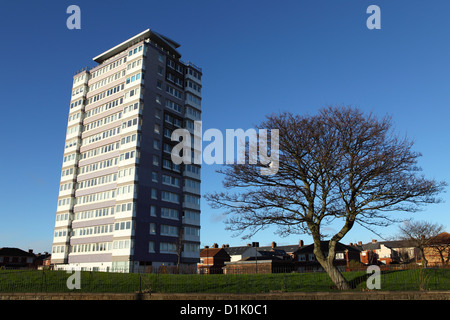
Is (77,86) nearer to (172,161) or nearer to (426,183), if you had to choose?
(172,161)

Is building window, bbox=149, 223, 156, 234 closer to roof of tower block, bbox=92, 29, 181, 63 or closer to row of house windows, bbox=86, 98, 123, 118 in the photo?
row of house windows, bbox=86, 98, 123, 118

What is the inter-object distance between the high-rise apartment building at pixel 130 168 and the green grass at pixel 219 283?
101 feet

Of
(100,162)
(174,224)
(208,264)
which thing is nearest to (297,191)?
(174,224)

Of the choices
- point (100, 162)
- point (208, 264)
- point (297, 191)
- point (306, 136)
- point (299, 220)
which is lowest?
point (208, 264)

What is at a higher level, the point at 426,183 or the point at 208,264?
the point at 426,183

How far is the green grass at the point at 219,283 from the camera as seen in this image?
22188 millimetres

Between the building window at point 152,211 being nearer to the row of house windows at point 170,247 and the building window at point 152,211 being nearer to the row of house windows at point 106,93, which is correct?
the row of house windows at point 170,247

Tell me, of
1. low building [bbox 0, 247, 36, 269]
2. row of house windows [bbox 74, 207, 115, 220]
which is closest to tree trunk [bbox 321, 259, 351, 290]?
row of house windows [bbox 74, 207, 115, 220]

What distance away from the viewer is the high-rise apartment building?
2334 inches

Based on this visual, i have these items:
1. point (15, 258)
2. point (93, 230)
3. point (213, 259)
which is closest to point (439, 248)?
point (213, 259)

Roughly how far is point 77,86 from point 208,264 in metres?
49.9

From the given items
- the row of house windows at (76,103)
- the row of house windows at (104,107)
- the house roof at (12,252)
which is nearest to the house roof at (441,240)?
the row of house windows at (104,107)

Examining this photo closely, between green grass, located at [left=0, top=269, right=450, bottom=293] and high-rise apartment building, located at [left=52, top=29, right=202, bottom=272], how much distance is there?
30.6 metres
